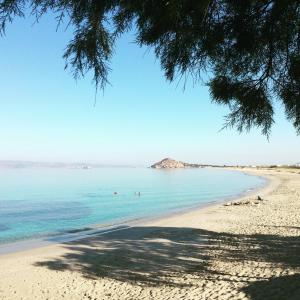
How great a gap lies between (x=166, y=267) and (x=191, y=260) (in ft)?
2.82

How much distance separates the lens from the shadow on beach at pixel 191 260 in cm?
819

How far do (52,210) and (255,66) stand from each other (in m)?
27.2

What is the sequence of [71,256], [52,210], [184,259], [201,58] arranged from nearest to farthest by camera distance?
1. [201,58]
2. [184,259]
3. [71,256]
4. [52,210]

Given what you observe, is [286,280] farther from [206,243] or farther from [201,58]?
[206,243]

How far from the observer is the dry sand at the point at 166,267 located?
26.2 ft

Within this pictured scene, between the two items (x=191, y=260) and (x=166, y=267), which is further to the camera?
(x=191, y=260)

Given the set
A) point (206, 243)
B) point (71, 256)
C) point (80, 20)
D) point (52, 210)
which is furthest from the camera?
point (52, 210)

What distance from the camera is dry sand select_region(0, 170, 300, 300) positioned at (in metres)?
7.98

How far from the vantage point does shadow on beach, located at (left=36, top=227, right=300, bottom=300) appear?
8.19 meters

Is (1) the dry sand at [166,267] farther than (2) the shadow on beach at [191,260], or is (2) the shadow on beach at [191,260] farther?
(2) the shadow on beach at [191,260]

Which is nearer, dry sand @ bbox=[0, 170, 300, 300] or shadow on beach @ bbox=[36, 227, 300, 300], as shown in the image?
dry sand @ bbox=[0, 170, 300, 300]

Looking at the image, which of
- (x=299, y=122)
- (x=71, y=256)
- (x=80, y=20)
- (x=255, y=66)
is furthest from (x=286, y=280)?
(x=71, y=256)

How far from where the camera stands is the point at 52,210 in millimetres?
31125

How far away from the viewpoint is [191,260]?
1075cm
